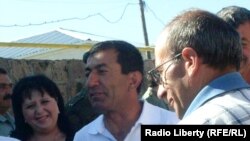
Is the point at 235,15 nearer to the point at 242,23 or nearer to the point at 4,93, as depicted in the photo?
the point at 242,23

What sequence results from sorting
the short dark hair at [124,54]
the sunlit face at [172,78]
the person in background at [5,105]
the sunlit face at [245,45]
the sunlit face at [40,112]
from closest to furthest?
the sunlit face at [172,78], the sunlit face at [245,45], the short dark hair at [124,54], the sunlit face at [40,112], the person in background at [5,105]

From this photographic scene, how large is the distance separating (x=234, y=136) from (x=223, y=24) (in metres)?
0.49

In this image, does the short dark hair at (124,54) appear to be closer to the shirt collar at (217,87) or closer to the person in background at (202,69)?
the person in background at (202,69)

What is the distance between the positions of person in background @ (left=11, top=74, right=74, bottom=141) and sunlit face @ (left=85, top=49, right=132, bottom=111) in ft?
1.88

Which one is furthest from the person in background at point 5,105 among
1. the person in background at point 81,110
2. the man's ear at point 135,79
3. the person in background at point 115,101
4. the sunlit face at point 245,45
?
the sunlit face at point 245,45

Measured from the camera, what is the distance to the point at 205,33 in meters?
1.93

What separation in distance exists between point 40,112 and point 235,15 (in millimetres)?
1416

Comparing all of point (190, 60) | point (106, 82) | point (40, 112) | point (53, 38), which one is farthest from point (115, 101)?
point (53, 38)

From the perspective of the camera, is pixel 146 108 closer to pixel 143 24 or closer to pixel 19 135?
pixel 19 135

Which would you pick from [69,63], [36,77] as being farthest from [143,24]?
[36,77]

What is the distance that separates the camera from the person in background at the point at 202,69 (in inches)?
68.1

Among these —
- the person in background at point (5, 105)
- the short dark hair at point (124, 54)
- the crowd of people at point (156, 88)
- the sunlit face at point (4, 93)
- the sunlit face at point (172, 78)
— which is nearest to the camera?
the crowd of people at point (156, 88)

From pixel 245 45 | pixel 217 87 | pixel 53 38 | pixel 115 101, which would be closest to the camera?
pixel 217 87

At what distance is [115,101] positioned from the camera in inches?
128
